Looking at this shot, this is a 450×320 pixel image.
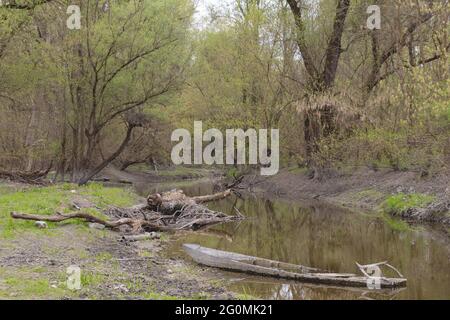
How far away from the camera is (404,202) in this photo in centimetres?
2053

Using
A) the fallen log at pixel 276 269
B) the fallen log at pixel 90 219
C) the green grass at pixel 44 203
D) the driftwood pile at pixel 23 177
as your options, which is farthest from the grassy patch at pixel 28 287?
the driftwood pile at pixel 23 177

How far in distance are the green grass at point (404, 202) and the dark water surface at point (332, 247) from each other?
1083mm

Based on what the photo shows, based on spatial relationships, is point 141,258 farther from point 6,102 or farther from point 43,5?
point 6,102

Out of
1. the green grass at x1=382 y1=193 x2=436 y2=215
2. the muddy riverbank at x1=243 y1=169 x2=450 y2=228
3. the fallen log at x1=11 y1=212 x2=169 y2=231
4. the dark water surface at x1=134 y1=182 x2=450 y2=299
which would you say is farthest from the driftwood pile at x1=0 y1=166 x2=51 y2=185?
the green grass at x1=382 y1=193 x2=436 y2=215

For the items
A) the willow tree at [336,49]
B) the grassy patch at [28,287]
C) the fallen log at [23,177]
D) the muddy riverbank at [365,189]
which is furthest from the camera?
the willow tree at [336,49]

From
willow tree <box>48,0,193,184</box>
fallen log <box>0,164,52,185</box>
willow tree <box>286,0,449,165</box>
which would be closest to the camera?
willow tree <box>48,0,193,184</box>

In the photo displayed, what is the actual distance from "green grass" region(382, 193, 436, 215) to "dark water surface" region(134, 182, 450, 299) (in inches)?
42.6

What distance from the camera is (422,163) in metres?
21.1

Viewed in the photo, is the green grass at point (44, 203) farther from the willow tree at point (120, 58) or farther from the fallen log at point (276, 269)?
the willow tree at point (120, 58)

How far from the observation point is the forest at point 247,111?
1642cm

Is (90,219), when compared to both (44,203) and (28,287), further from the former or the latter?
(28,287)

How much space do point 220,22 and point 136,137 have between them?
12005 millimetres

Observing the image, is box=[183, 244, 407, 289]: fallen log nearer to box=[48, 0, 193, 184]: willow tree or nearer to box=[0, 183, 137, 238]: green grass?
box=[0, 183, 137, 238]: green grass

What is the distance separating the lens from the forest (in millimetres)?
16422
